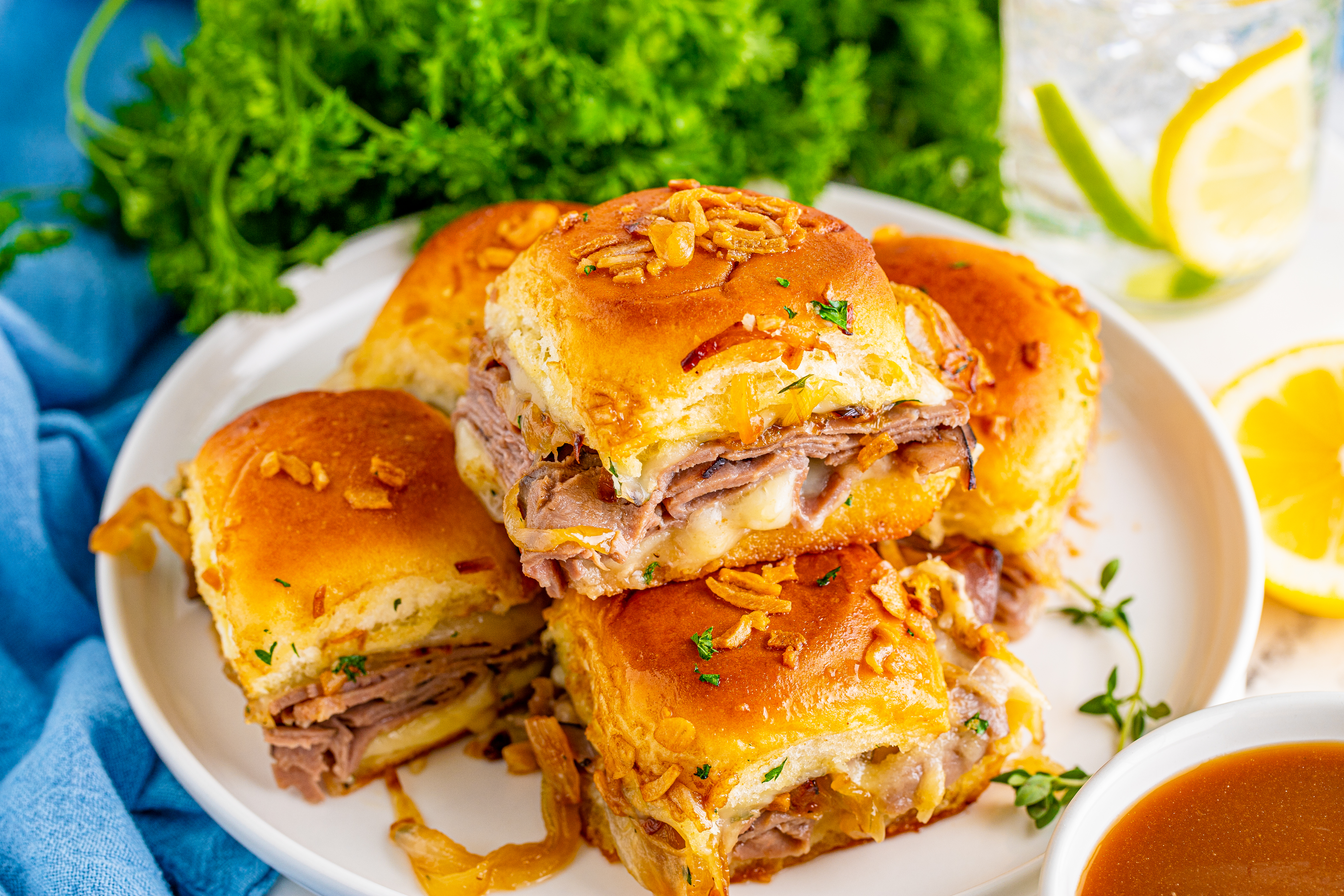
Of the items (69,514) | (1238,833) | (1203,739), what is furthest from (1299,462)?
(69,514)

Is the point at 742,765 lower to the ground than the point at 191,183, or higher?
lower

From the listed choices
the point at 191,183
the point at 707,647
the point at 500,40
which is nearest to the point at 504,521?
the point at 707,647

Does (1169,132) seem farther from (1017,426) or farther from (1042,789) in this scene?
(1042,789)

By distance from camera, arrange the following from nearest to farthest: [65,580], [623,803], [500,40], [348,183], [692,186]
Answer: [623,803] < [692,186] < [65,580] < [500,40] < [348,183]

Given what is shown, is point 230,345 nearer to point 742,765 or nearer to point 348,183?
point 348,183

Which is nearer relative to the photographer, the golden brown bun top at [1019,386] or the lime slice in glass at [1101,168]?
the golden brown bun top at [1019,386]

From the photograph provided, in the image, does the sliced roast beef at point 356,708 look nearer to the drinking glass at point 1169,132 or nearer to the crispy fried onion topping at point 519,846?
the crispy fried onion topping at point 519,846

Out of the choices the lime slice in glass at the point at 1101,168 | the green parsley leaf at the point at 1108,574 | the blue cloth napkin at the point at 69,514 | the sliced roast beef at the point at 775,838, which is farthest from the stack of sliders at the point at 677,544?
the lime slice in glass at the point at 1101,168
